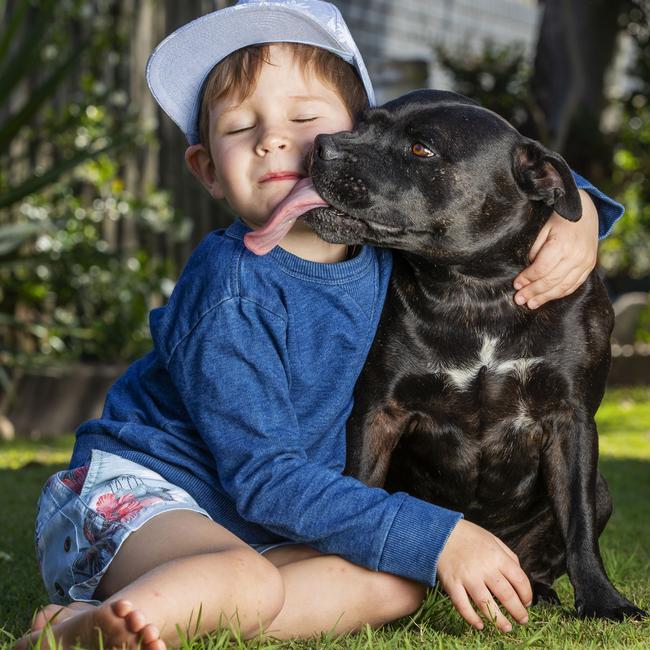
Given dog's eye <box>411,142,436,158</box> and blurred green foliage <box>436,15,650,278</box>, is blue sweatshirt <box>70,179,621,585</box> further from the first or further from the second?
blurred green foliage <box>436,15,650,278</box>

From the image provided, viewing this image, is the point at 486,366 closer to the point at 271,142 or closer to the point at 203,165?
the point at 271,142

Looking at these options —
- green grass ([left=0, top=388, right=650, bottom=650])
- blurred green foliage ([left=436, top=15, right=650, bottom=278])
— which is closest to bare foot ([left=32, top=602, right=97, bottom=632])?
green grass ([left=0, top=388, right=650, bottom=650])

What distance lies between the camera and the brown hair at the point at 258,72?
9.46 ft

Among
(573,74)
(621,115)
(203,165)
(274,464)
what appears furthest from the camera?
(621,115)

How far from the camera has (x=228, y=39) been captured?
9.61 ft

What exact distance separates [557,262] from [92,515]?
134 centimetres

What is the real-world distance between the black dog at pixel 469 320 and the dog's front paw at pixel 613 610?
2 centimetres

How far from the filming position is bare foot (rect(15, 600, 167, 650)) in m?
2.01

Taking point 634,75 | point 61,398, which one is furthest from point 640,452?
point 634,75

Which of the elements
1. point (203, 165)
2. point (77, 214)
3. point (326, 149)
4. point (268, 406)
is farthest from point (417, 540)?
point (77, 214)

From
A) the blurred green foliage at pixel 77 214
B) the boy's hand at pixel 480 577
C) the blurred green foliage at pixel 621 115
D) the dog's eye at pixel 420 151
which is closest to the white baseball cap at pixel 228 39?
the dog's eye at pixel 420 151

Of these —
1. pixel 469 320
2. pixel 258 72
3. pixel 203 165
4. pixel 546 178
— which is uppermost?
pixel 258 72

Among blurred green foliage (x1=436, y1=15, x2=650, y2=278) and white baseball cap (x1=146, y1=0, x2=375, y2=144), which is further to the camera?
blurred green foliage (x1=436, y1=15, x2=650, y2=278)

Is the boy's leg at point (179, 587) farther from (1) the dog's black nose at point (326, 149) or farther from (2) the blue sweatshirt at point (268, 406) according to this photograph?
(1) the dog's black nose at point (326, 149)
